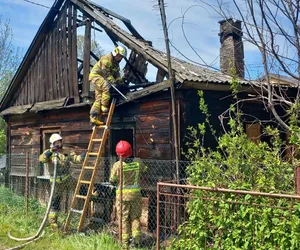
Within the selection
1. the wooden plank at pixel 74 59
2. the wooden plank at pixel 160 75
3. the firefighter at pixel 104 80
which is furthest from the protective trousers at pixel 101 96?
the wooden plank at pixel 74 59

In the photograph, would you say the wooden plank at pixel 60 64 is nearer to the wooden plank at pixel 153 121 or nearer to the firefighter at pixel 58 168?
the firefighter at pixel 58 168

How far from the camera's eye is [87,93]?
863cm

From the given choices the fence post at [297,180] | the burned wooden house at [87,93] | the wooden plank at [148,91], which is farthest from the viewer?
the burned wooden house at [87,93]

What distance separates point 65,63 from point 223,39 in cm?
471

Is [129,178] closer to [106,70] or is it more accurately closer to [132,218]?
[132,218]

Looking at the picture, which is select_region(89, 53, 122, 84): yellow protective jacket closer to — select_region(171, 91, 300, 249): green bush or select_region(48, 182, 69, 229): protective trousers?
select_region(48, 182, 69, 229): protective trousers

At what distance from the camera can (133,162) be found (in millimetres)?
6418

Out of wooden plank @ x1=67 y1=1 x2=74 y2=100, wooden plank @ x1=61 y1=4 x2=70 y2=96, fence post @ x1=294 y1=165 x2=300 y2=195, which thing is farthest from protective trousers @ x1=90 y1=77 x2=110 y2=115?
fence post @ x1=294 y1=165 x2=300 y2=195

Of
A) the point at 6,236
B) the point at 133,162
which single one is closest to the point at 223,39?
the point at 133,162

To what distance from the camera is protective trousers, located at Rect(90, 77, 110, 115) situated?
7.54m

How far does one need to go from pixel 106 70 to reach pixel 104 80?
0.28m

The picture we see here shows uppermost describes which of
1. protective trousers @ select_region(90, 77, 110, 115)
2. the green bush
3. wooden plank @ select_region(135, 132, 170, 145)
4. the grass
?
protective trousers @ select_region(90, 77, 110, 115)

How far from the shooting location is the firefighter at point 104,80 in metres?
7.55

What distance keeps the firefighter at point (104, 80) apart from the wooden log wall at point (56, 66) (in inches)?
64.1
